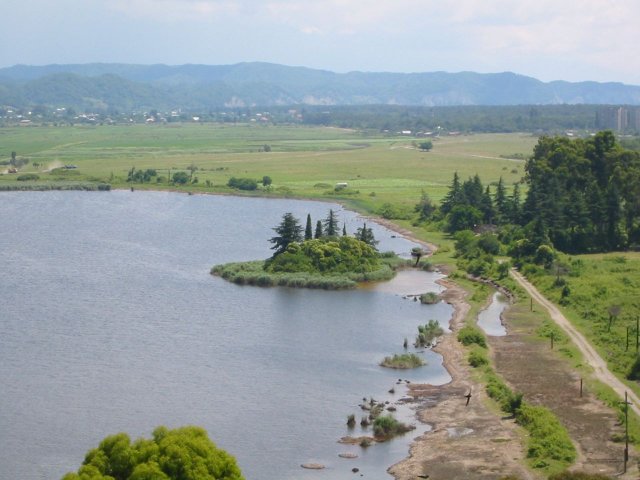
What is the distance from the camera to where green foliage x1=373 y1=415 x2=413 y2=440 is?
1569 inches

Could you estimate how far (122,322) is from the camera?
184 feet

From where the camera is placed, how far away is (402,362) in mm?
49156

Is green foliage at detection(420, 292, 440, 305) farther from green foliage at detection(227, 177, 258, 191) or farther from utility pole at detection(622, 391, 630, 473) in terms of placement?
green foliage at detection(227, 177, 258, 191)

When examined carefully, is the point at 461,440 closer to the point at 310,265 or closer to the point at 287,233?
the point at 310,265

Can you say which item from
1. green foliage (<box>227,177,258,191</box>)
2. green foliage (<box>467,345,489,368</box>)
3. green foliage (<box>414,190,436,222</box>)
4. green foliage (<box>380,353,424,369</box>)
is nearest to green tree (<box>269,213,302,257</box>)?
green foliage (<box>467,345,489,368</box>)

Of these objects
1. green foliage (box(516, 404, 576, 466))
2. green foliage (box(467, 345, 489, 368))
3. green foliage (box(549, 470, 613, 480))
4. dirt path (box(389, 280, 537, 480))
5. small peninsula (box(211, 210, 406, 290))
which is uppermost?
small peninsula (box(211, 210, 406, 290))

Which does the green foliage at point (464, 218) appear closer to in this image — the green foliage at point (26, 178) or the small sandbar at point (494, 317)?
the small sandbar at point (494, 317)

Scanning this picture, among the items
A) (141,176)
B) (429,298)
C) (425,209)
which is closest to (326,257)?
(429,298)

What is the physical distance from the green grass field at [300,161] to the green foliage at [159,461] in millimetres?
74624

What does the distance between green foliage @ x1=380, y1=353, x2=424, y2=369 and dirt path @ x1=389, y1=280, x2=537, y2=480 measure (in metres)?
1.71

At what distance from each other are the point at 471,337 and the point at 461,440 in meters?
14.0

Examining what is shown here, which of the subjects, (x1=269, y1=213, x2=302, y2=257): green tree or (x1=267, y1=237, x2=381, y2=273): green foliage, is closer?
(x1=267, y1=237, x2=381, y2=273): green foliage

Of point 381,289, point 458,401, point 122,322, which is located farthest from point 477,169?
point 458,401

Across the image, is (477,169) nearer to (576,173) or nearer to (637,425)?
(576,173)
